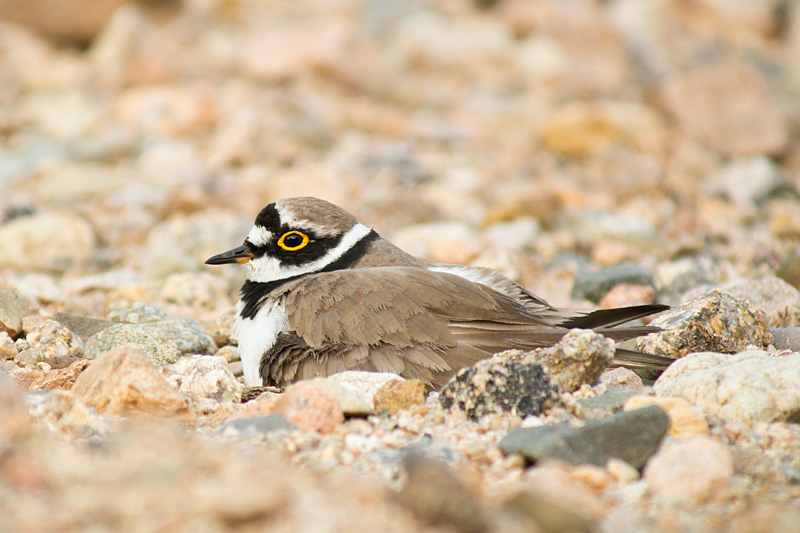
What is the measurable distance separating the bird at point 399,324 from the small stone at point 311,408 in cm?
80

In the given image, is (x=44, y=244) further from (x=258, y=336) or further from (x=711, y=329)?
(x=711, y=329)

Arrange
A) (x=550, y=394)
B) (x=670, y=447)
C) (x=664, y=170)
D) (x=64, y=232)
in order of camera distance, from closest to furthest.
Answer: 1. (x=670, y=447)
2. (x=550, y=394)
3. (x=64, y=232)
4. (x=664, y=170)

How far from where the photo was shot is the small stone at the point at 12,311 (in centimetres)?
437

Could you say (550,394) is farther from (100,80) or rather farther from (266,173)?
(100,80)

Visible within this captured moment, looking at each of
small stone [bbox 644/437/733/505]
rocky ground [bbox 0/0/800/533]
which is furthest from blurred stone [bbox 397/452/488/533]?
small stone [bbox 644/437/733/505]

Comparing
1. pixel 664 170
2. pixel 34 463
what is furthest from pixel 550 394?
pixel 664 170

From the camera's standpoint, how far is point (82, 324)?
4652 mm

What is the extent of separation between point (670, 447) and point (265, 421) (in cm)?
140

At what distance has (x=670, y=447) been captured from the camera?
107 inches

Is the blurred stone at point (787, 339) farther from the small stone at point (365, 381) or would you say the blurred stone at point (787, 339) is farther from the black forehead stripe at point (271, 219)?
the black forehead stripe at point (271, 219)

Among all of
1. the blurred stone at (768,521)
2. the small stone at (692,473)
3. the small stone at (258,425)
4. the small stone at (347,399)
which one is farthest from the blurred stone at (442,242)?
the blurred stone at (768,521)

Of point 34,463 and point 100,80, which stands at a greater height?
point 100,80

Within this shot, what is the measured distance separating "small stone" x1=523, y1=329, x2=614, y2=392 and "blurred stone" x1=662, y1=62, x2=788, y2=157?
26.0 feet

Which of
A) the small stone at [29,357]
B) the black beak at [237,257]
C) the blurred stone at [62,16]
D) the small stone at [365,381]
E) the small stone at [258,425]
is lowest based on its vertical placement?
the small stone at [29,357]
